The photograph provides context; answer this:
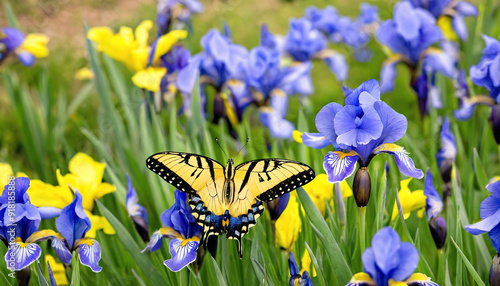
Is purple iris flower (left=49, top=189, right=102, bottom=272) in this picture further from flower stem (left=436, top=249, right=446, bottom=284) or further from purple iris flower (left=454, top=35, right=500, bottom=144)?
purple iris flower (left=454, top=35, right=500, bottom=144)

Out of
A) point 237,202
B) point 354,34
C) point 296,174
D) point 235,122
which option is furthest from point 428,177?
point 354,34

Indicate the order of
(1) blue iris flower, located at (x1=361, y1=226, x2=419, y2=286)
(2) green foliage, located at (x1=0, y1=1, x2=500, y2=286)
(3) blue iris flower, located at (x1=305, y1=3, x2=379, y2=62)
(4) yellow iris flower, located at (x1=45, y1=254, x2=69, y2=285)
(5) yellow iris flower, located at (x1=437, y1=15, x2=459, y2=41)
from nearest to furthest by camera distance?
(1) blue iris flower, located at (x1=361, y1=226, x2=419, y2=286) < (2) green foliage, located at (x1=0, y1=1, x2=500, y2=286) < (4) yellow iris flower, located at (x1=45, y1=254, x2=69, y2=285) < (5) yellow iris flower, located at (x1=437, y1=15, x2=459, y2=41) < (3) blue iris flower, located at (x1=305, y1=3, x2=379, y2=62)

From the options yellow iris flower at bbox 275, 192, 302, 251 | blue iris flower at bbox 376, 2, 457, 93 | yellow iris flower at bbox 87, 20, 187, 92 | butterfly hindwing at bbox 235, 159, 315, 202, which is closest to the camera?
butterfly hindwing at bbox 235, 159, 315, 202

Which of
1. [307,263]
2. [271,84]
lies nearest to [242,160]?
[271,84]

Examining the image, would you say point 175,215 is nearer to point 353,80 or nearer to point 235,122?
point 235,122

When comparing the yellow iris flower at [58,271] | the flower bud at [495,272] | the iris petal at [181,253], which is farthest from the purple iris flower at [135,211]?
the flower bud at [495,272]

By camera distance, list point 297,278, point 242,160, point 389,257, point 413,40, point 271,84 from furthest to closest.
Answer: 1. point 413,40
2. point 271,84
3. point 242,160
4. point 297,278
5. point 389,257

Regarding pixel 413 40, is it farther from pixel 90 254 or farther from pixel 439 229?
pixel 90 254

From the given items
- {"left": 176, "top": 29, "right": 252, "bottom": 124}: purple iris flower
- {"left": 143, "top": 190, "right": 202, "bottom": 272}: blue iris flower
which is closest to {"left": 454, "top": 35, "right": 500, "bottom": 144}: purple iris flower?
{"left": 176, "top": 29, "right": 252, "bottom": 124}: purple iris flower
